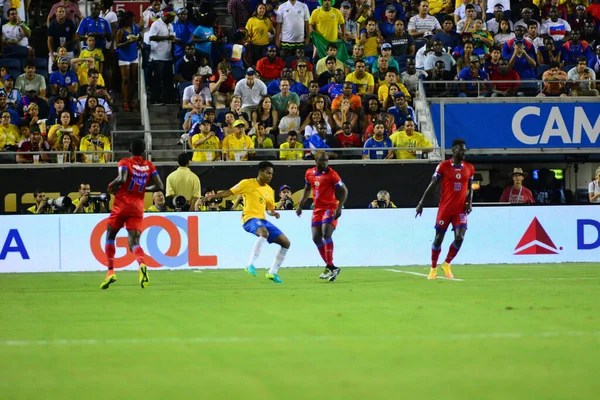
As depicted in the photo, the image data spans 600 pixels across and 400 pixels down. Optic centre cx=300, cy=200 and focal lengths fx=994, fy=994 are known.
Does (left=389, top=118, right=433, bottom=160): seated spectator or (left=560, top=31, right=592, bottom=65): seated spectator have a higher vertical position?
(left=560, top=31, right=592, bottom=65): seated spectator

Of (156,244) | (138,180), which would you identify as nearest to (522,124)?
(156,244)

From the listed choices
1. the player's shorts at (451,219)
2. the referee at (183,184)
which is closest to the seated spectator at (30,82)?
the referee at (183,184)

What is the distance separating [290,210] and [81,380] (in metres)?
15.2

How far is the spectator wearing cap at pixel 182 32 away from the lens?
82.9 ft

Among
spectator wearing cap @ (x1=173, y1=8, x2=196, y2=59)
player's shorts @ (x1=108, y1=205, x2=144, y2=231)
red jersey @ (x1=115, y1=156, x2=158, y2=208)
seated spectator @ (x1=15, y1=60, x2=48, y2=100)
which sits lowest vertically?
player's shorts @ (x1=108, y1=205, x2=144, y2=231)

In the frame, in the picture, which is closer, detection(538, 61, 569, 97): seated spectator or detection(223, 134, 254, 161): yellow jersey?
detection(223, 134, 254, 161): yellow jersey

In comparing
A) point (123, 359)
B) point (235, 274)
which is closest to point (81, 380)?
point (123, 359)

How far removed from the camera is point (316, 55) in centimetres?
2648

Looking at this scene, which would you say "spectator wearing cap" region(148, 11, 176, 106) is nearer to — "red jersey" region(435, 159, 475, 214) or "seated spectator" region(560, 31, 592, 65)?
"seated spectator" region(560, 31, 592, 65)

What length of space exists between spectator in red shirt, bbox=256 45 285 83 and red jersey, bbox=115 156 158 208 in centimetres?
1045

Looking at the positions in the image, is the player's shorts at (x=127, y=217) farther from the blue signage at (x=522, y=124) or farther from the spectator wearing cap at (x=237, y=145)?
the blue signage at (x=522, y=124)

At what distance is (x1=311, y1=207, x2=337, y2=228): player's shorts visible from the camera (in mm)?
17203

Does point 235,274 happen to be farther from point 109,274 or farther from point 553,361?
point 553,361

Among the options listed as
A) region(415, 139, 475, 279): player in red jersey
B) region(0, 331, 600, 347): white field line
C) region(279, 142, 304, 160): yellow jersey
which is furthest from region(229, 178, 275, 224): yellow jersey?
region(0, 331, 600, 347): white field line
